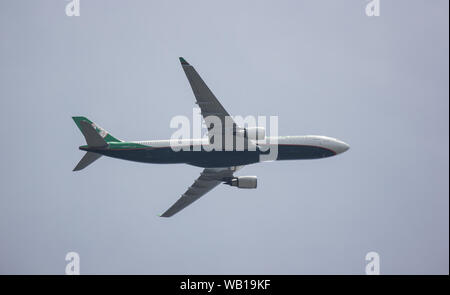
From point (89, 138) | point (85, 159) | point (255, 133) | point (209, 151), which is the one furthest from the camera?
point (255, 133)

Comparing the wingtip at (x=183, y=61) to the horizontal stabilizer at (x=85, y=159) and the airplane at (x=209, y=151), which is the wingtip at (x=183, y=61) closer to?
the airplane at (x=209, y=151)

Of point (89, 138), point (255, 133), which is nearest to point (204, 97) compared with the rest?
point (255, 133)

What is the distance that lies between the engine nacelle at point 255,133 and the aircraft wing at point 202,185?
6.72m

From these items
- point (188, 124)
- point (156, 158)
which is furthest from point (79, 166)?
point (188, 124)

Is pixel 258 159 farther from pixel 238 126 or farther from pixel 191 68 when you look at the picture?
pixel 191 68

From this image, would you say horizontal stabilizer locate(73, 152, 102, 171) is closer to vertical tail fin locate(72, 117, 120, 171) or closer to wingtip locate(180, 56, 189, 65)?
vertical tail fin locate(72, 117, 120, 171)

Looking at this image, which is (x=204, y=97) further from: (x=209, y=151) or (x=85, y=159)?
(x=85, y=159)

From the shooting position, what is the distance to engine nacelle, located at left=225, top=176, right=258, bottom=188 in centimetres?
6209

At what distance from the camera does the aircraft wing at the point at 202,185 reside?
63.0 metres

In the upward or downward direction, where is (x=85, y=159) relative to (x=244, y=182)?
upward

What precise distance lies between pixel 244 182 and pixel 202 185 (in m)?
4.96

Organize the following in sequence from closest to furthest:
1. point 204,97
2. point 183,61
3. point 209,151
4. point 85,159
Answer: point 183,61 → point 204,97 → point 85,159 → point 209,151

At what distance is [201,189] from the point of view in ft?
212

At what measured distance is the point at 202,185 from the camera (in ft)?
211
